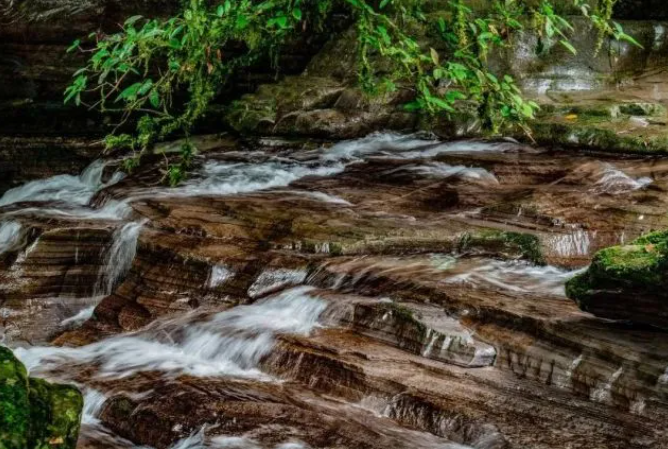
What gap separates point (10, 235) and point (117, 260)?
143cm

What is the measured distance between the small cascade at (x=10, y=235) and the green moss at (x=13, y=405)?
18.1 ft

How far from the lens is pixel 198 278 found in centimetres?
720

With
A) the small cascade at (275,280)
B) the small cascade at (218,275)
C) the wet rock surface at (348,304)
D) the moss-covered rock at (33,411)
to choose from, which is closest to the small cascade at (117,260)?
the wet rock surface at (348,304)

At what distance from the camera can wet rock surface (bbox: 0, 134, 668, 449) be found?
15.1 feet

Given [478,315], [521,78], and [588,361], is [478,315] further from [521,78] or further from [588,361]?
[521,78]

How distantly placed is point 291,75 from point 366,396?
→ 9.67 meters

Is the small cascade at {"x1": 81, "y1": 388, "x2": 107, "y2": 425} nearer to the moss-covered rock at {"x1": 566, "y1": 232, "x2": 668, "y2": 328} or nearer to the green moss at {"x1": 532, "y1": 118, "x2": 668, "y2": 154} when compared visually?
the moss-covered rock at {"x1": 566, "y1": 232, "x2": 668, "y2": 328}

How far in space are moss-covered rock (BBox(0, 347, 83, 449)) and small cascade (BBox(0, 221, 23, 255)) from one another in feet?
17.7

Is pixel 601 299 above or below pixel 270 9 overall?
below

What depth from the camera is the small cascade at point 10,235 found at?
8.48m

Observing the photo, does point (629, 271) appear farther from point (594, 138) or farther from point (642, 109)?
point (642, 109)

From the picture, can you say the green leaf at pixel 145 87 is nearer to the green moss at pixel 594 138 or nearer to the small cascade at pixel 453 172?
the small cascade at pixel 453 172

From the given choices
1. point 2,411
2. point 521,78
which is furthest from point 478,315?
point 521,78

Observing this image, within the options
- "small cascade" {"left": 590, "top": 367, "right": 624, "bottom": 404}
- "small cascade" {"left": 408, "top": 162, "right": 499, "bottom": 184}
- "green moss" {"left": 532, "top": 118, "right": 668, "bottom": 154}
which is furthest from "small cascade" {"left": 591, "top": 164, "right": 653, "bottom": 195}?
"small cascade" {"left": 590, "top": 367, "right": 624, "bottom": 404}
